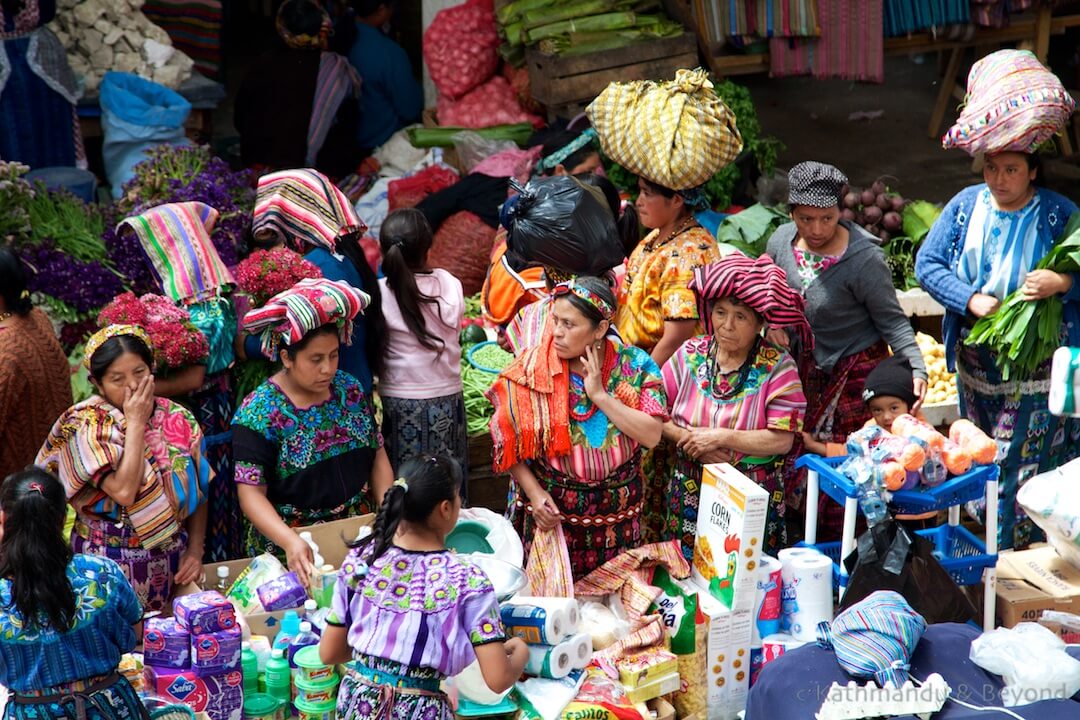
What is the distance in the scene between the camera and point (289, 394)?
4.28 meters

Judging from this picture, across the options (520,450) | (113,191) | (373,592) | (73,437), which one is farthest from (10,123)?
(373,592)

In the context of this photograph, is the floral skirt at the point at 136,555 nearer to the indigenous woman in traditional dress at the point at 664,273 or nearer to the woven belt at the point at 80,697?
the woven belt at the point at 80,697

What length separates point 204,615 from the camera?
3680mm

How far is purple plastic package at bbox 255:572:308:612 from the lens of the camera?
4.05 meters

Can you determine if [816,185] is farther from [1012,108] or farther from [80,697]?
[80,697]

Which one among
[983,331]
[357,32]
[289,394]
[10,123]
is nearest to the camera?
[289,394]

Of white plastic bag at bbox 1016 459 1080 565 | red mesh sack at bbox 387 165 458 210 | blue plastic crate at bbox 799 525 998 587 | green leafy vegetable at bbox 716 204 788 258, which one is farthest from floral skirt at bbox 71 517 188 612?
red mesh sack at bbox 387 165 458 210

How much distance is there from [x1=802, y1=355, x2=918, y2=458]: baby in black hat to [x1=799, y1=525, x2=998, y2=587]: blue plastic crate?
0.37 metres

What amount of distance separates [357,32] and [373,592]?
20.5 ft

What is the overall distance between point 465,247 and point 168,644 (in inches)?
145

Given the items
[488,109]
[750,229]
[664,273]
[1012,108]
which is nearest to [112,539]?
[664,273]

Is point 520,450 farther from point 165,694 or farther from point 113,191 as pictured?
point 113,191

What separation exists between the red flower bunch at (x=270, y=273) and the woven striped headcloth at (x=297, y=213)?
335 mm

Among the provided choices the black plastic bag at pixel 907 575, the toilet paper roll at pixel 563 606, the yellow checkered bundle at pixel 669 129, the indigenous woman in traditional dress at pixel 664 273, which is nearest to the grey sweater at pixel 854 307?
the indigenous woman in traditional dress at pixel 664 273
